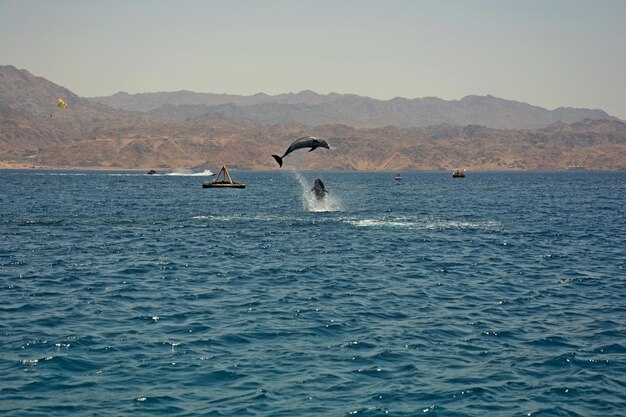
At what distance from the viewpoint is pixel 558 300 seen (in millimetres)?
28641

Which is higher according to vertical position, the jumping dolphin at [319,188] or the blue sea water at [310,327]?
the jumping dolphin at [319,188]

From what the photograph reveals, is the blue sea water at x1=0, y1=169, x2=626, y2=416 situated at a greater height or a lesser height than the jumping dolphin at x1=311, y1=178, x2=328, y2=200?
lesser

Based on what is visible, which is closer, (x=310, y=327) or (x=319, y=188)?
(x=310, y=327)

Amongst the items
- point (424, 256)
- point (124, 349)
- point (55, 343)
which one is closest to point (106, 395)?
point (124, 349)

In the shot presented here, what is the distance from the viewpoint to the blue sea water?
16953 mm

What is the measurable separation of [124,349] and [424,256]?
81.0ft

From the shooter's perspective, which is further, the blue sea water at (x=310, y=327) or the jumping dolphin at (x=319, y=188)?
the jumping dolphin at (x=319, y=188)

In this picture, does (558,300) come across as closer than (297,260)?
Yes

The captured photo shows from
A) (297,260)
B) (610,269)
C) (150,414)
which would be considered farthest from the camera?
(297,260)

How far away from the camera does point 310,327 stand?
77.2ft

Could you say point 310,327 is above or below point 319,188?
below

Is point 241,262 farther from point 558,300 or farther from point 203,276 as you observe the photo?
point 558,300

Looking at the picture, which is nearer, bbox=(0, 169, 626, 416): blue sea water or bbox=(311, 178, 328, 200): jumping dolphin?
bbox=(0, 169, 626, 416): blue sea water

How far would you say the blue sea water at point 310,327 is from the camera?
1695 cm
